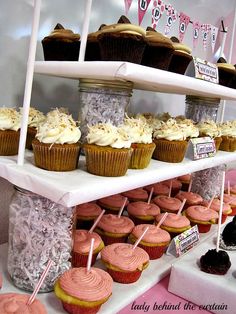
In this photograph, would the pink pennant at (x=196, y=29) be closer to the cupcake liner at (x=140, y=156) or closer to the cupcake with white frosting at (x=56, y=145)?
the cupcake liner at (x=140, y=156)

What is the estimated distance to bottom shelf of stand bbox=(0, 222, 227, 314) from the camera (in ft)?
3.80

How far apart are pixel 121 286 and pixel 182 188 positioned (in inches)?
48.8

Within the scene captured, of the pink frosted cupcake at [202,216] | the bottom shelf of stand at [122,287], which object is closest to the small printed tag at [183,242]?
the bottom shelf of stand at [122,287]

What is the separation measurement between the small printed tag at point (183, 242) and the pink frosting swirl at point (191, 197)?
39 cm

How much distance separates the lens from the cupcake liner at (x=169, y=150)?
1558 millimetres

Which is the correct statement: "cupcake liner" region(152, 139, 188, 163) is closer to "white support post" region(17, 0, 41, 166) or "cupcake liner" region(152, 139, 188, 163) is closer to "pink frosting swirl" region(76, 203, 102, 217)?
"pink frosting swirl" region(76, 203, 102, 217)

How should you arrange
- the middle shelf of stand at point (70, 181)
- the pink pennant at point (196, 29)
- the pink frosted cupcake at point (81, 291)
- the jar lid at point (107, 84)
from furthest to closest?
the pink pennant at point (196, 29) < the jar lid at point (107, 84) < the pink frosted cupcake at point (81, 291) < the middle shelf of stand at point (70, 181)

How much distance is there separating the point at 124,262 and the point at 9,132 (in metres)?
0.64

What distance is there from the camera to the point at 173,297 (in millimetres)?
1396

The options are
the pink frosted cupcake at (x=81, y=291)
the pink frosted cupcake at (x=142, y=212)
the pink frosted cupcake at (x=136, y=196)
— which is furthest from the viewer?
the pink frosted cupcake at (x=136, y=196)

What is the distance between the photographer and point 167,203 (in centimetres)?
196

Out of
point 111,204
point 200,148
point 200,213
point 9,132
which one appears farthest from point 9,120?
point 200,213

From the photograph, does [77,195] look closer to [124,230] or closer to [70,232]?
[70,232]

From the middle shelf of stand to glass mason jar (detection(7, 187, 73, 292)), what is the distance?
0.08 meters
